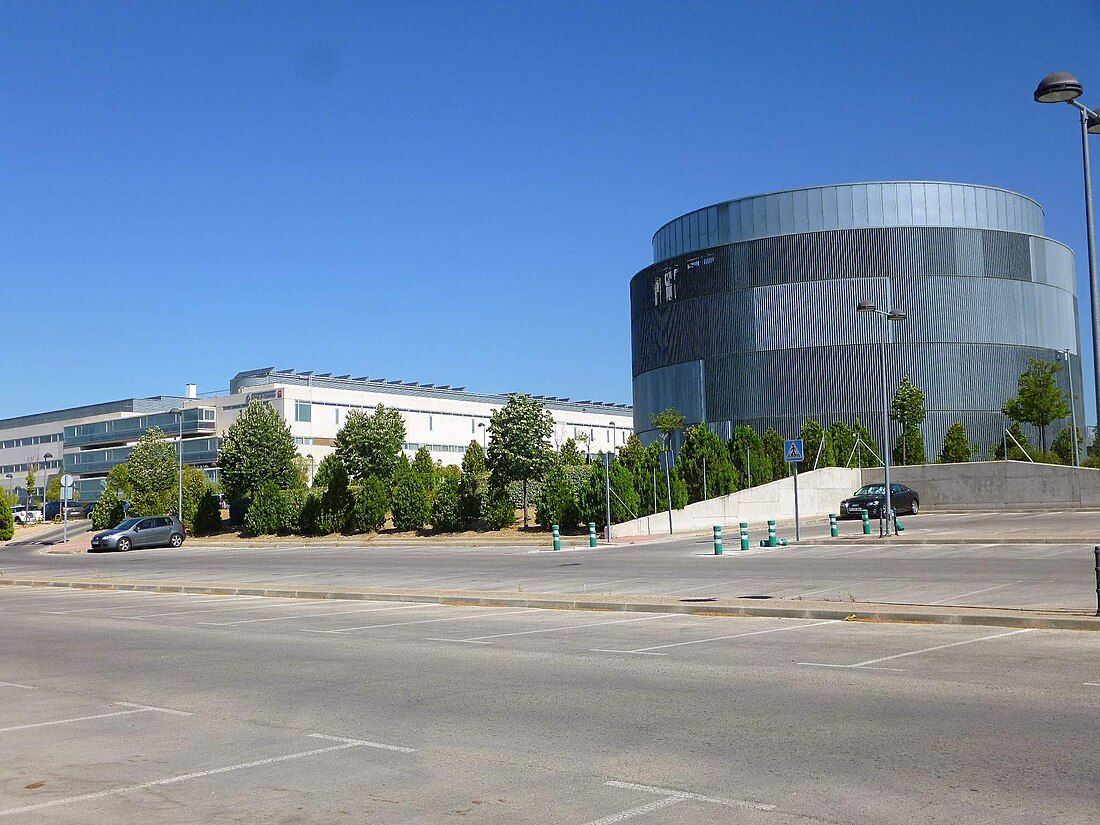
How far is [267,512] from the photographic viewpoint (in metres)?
59.6

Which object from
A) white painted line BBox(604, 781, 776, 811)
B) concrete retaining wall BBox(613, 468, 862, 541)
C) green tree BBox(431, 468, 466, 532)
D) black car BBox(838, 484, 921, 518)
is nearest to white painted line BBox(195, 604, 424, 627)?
white painted line BBox(604, 781, 776, 811)

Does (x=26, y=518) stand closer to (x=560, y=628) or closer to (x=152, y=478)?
(x=152, y=478)

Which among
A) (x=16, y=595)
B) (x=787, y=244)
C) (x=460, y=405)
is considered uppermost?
(x=787, y=244)

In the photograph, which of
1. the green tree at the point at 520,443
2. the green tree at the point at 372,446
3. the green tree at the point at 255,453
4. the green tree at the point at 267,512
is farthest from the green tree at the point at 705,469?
the green tree at the point at 255,453

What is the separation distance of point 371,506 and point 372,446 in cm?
806

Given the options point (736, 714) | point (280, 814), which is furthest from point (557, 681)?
point (280, 814)

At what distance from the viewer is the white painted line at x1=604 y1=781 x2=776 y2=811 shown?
6.06 meters

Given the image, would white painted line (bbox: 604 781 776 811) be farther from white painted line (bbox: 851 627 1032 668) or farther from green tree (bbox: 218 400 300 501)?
green tree (bbox: 218 400 300 501)

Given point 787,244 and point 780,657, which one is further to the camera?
point 787,244

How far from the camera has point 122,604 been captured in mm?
22922

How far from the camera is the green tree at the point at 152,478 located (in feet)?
227

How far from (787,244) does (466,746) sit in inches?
3413

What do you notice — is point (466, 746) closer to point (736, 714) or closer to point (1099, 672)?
point (736, 714)

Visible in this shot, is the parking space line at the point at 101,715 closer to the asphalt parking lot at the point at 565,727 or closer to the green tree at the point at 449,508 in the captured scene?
the asphalt parking lot at the point at 565,727
